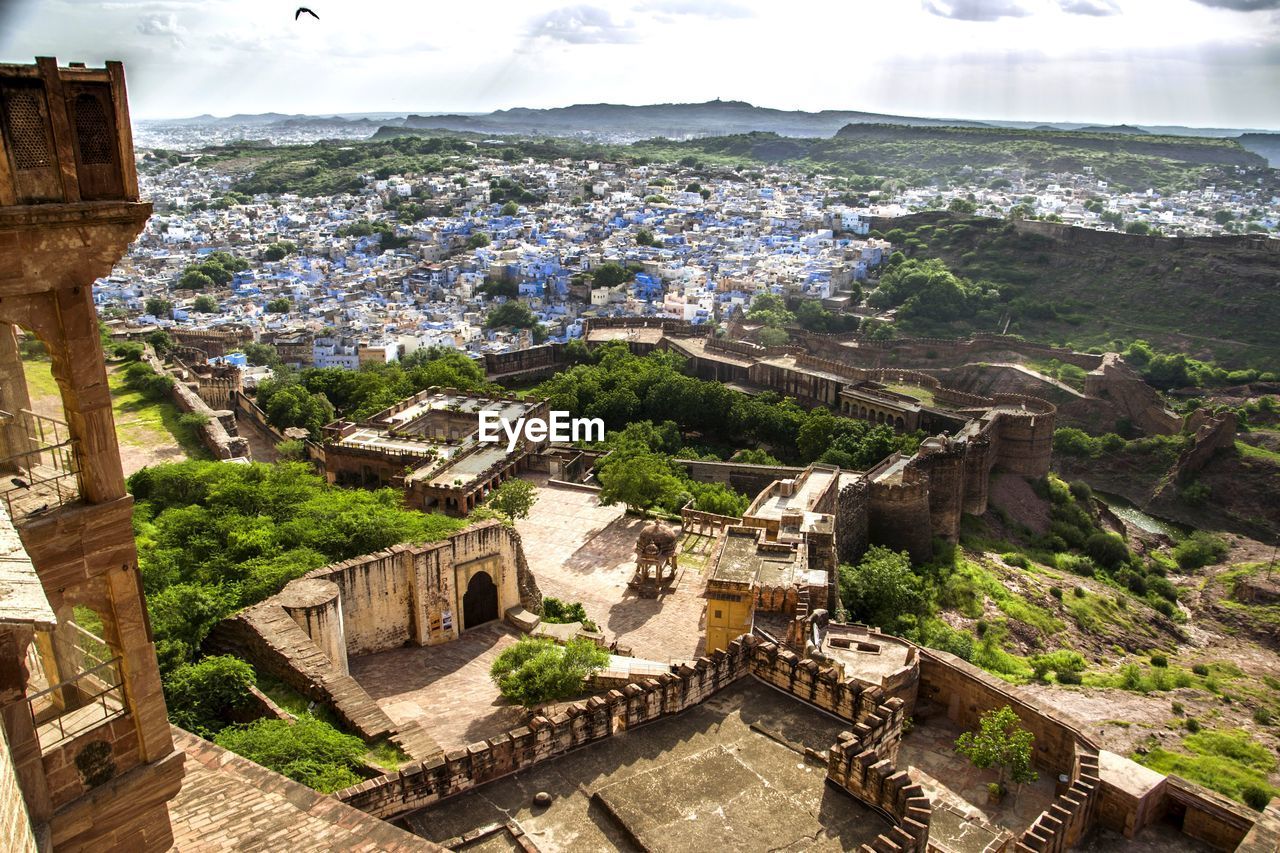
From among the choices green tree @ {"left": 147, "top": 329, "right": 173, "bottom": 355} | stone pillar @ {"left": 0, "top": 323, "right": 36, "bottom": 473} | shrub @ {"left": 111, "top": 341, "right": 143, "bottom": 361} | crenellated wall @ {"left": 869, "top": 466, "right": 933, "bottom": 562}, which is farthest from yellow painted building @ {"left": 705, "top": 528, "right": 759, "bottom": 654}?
green tree @ {"left": 147, "top": 329, "right": 173, "bottom": 355}

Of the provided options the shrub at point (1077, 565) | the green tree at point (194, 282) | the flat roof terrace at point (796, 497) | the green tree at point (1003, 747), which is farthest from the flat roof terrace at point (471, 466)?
the green tree at point (194, 282)

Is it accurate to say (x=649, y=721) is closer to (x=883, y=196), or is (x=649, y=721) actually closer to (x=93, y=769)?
(x=93, y=769)

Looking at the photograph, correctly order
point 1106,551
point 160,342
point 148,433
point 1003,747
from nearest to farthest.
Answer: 1. point 1003,747
2. point 148,433
3. point 1106,551
4. point 160,342

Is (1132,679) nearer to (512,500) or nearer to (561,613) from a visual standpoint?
(561,613)

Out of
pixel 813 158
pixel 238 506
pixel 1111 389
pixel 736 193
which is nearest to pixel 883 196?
pixel 736 193

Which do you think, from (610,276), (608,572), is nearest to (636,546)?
(608,572)

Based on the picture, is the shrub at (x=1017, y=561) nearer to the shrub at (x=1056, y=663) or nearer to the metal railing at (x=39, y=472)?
the shrub at (x=1056, y=663)
